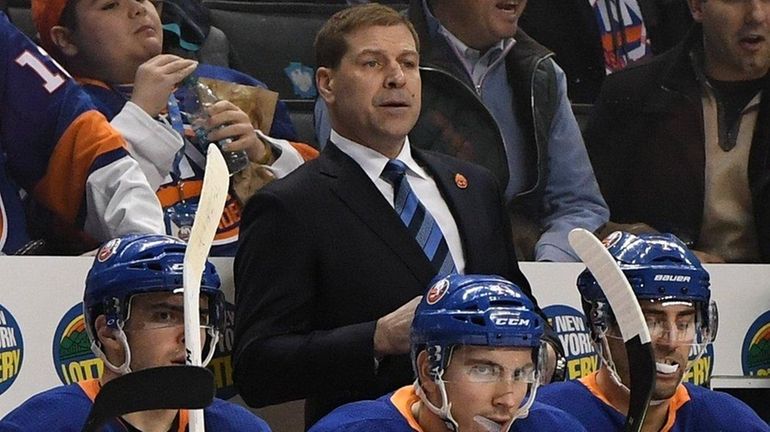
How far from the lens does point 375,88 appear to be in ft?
10.9

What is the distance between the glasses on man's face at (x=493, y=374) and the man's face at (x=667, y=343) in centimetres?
33

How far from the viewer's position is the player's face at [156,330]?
2.72 m

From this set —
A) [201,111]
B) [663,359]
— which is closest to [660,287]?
[663,359]

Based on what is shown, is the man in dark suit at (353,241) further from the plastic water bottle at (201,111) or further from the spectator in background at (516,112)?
the spectator in background at (516,112)

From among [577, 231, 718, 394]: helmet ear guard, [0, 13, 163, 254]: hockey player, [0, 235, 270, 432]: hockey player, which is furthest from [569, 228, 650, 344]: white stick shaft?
[0, 13, 163, 254]: hockey player

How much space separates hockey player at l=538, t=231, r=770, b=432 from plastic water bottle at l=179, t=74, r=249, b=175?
3.10 ft

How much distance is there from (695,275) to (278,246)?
0.77 meters

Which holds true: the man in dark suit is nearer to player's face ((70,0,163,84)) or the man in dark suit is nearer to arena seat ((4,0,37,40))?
player's face ((70,0,163,84))

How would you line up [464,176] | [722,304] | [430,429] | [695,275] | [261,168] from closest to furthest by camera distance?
1. [430,429]
2. [695,275]
3. [464,176]
4. [261,168]
5. [722,304]

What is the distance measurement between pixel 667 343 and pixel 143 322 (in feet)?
3.04

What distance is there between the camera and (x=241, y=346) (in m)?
3.07

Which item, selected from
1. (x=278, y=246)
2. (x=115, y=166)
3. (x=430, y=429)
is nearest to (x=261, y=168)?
(x=115, y=166)

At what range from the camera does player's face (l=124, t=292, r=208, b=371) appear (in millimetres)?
2723

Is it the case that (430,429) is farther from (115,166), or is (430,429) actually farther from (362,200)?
(115,166)
